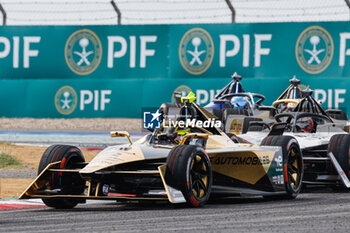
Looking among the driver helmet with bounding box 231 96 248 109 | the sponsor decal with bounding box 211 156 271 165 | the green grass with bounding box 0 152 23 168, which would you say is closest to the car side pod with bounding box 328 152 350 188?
the sponsor decal with bounding box 211 156 271 165

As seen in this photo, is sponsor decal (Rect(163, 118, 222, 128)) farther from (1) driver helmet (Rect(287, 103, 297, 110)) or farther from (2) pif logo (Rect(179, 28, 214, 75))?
(2) pif logo (Rect(179, 28, 214, 75))

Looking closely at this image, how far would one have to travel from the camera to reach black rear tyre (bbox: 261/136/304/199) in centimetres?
1071

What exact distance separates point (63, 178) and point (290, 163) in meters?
3.23

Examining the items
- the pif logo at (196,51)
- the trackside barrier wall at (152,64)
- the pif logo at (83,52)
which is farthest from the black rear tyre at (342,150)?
the pif logo at (83,52)

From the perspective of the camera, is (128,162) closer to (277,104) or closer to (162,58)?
(277,104)

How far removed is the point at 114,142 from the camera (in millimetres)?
22766

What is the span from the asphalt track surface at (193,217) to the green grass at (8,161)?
21.6 ft

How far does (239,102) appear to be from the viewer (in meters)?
17.6

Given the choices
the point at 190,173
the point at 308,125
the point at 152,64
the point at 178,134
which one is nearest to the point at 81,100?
the point at 152,64

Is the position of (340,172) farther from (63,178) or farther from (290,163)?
(63,178)

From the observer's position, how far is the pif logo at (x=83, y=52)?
25.1 m

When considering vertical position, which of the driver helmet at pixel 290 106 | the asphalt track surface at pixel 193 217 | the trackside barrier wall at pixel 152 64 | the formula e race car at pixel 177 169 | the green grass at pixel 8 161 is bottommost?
the green grass at pixel 8 161

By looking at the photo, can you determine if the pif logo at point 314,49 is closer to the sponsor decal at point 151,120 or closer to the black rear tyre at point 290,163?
the black rear tyre at point 290,163

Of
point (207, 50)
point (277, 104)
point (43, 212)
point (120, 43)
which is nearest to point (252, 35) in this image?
point (207, 50)
